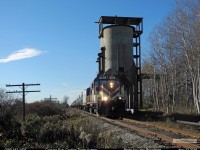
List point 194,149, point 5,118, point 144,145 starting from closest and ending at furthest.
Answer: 1. point 194,149
2. point 144,145
3. point 5,118

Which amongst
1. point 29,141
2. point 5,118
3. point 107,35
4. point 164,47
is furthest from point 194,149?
point 107,35

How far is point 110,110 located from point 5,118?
12.4 m

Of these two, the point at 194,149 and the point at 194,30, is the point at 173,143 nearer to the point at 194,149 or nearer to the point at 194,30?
the point at 194,149

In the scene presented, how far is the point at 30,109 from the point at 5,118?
1183 inches

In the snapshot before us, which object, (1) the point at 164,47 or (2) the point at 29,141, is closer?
(2) the point at 29,141

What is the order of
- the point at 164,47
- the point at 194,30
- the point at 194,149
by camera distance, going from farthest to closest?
the point at 164,47 < the point at 194,30 < the point at 194,149

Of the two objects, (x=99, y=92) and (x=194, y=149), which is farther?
(x=99, y=92)

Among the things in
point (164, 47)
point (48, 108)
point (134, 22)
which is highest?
point (134, 22)

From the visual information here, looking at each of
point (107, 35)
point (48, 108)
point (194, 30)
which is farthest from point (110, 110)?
point (48, 108)

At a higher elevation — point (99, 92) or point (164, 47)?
point (164, 47)

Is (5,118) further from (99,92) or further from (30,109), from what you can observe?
(30,109)

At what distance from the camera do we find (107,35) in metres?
40.2

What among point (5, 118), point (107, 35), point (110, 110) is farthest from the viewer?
point (107, 35)

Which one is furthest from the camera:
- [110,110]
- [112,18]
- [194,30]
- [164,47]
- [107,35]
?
[112,18]
